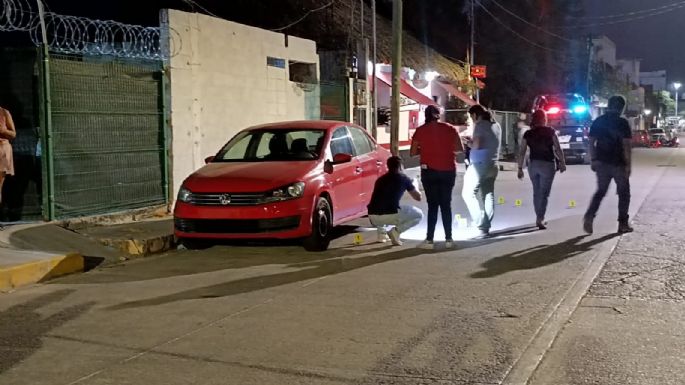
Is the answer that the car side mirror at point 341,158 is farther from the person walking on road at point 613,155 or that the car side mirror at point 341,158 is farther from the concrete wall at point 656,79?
the concrete wall at point 656,79

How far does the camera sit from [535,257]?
8.53 meters

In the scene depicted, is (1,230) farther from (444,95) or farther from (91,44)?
(444,95)

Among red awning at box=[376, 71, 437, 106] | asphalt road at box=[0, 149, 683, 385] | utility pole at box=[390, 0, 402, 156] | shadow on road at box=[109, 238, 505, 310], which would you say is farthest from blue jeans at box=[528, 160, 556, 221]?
red awning at box=[376, 71, 437, 106]

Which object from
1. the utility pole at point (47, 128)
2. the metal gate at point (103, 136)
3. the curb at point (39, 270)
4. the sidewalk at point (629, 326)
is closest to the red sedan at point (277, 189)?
the curb at point (39, 270)

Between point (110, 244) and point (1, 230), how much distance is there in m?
1.34

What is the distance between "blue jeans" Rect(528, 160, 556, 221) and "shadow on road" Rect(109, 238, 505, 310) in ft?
4.26

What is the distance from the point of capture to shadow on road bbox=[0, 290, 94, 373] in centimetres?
534

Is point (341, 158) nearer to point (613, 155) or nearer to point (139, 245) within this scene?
point (139, 245)

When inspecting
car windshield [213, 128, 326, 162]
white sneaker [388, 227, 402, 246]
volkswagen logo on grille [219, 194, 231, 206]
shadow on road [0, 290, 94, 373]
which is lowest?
shadow on road [0, 290, 94, 373]

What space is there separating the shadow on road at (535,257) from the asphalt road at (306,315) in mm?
22

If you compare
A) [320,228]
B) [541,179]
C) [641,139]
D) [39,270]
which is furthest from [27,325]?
[641,139]

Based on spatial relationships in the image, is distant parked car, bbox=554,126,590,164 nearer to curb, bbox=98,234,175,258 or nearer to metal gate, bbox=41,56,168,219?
metal gate, bbox=41,56,168,219

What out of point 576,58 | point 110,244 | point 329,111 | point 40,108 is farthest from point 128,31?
point 576,58

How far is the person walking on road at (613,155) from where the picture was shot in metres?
9.87
